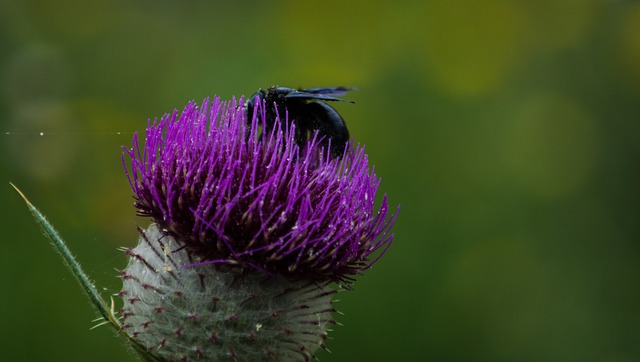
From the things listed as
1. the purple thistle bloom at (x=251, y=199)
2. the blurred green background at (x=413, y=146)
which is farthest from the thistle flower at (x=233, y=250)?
the blurred green background at (x=413, y=146)

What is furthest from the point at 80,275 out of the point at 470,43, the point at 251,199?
the point at 470,43

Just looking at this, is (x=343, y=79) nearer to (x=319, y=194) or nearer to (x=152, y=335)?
(x=319, y=194)

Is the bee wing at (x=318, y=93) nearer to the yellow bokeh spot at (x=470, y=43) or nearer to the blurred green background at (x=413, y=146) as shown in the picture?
the blurred green background at (x=413, y=146)

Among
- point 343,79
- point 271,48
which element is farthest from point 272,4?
point 343,79

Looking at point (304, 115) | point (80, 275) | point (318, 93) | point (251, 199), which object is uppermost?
point (318, 93)

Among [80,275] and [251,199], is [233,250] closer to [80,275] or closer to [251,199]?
[251,199]

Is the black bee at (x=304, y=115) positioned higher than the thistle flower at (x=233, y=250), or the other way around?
the black bee at (x=304, y=115)

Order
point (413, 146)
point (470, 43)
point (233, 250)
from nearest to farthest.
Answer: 1. point (233, 250)
2. point (413, 146)
3. point (470, 43)

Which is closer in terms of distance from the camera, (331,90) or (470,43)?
(331,90)
